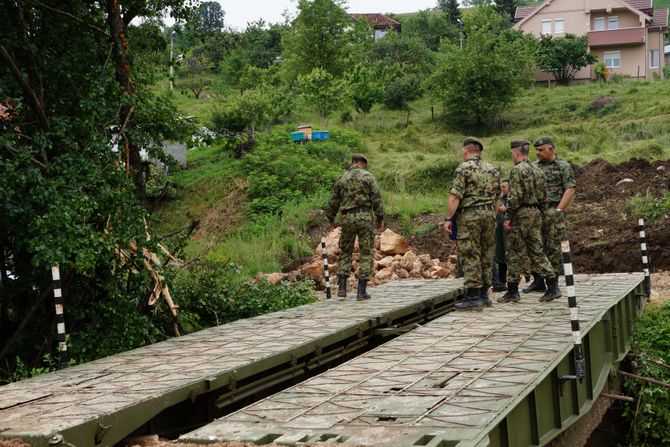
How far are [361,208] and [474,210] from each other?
7.11ft

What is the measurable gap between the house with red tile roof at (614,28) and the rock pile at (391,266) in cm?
3445

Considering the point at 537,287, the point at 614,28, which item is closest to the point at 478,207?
the point at 537,287

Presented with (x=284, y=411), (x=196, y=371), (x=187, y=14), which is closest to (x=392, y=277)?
(x=187, y=14)

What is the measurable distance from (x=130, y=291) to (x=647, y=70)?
160ft

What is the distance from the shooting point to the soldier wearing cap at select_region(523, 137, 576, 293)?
37.6 feet

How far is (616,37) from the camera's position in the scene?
174ft

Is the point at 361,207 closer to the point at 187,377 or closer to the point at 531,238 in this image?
the point at 531,238

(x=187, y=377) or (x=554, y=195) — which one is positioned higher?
(x=554, y=195)

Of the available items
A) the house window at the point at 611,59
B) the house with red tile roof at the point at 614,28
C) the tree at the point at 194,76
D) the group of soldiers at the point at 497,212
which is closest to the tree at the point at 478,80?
the house with red tile roof at the point at 614,28

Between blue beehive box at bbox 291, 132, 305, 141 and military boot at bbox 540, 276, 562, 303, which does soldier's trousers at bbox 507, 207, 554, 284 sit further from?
blue beehive box at bbox 291, 132, 305, 141

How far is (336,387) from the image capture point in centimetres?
690

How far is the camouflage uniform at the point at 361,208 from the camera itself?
12367 mm

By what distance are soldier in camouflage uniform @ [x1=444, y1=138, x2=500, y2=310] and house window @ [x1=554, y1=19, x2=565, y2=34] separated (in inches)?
1869

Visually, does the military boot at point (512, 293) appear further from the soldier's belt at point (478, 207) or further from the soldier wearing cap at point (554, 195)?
the soldier's belt at point (478, 207)
